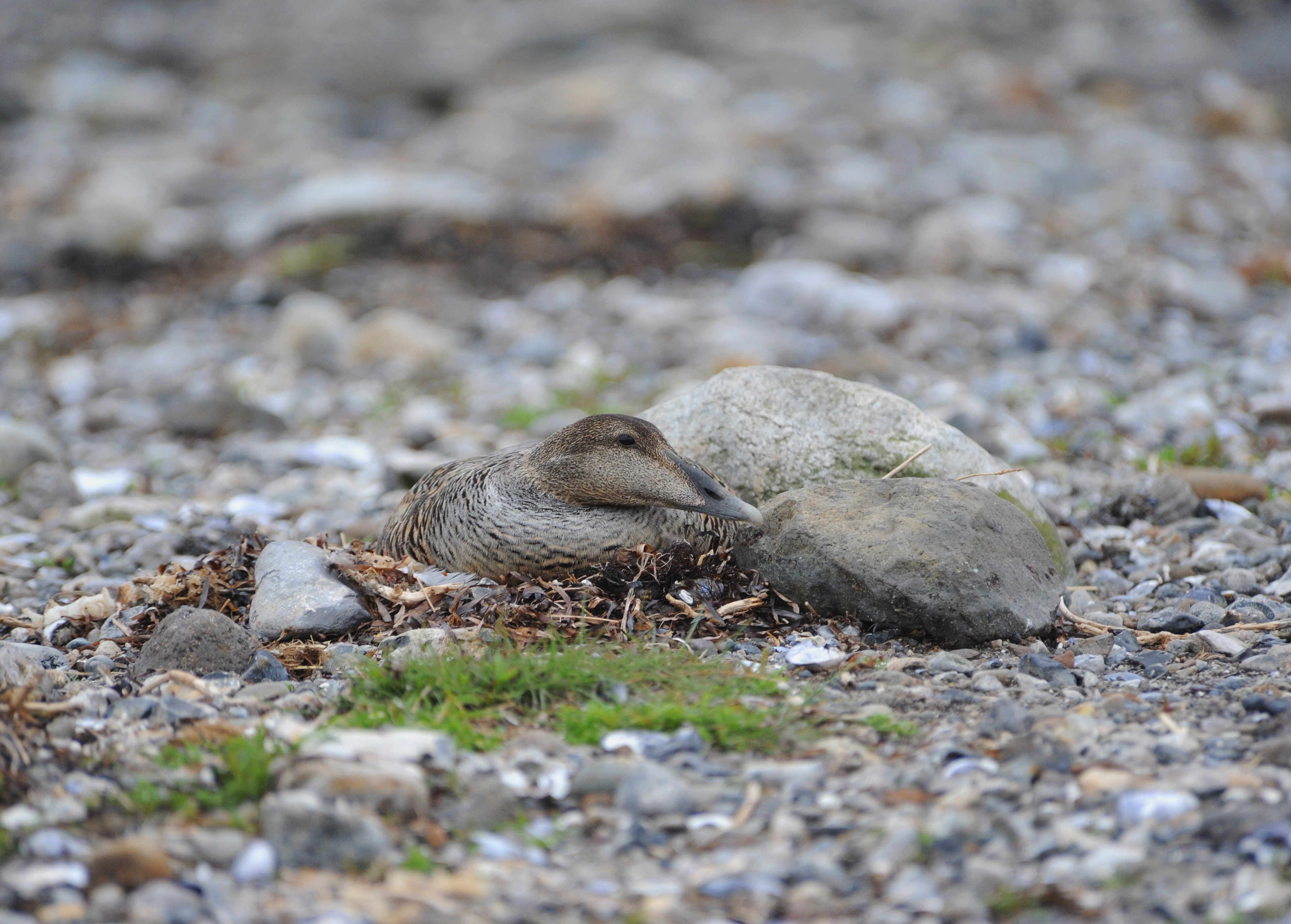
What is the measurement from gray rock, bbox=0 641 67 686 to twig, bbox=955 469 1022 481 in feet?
11.0

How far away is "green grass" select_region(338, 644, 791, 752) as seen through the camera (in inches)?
139

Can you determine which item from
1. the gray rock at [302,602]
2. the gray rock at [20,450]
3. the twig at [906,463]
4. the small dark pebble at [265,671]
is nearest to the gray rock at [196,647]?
the small dark pebble at [265,671]

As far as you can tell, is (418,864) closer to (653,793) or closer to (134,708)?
(653,793)

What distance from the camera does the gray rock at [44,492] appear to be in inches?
268

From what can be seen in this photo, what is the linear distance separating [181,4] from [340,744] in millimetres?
24983

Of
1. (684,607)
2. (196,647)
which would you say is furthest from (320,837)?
(684,607)

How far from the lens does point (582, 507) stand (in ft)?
15.6

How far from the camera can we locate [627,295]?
10.7 meters

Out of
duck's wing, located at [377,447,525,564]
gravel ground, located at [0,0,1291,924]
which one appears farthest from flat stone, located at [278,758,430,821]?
duck's wing, located at [377,447,525,564]

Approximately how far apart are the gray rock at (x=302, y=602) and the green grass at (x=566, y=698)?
2.08 ft

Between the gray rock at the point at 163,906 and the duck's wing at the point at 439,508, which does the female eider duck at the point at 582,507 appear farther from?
the gray rock at the point at 163,906

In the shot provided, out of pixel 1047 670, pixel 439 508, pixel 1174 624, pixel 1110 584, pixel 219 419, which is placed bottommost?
pixel 219 419

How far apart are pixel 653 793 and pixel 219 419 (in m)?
5.95

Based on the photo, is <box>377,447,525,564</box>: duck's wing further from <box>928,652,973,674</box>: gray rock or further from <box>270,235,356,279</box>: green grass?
<box>270,235,356,279</box>: green grass
